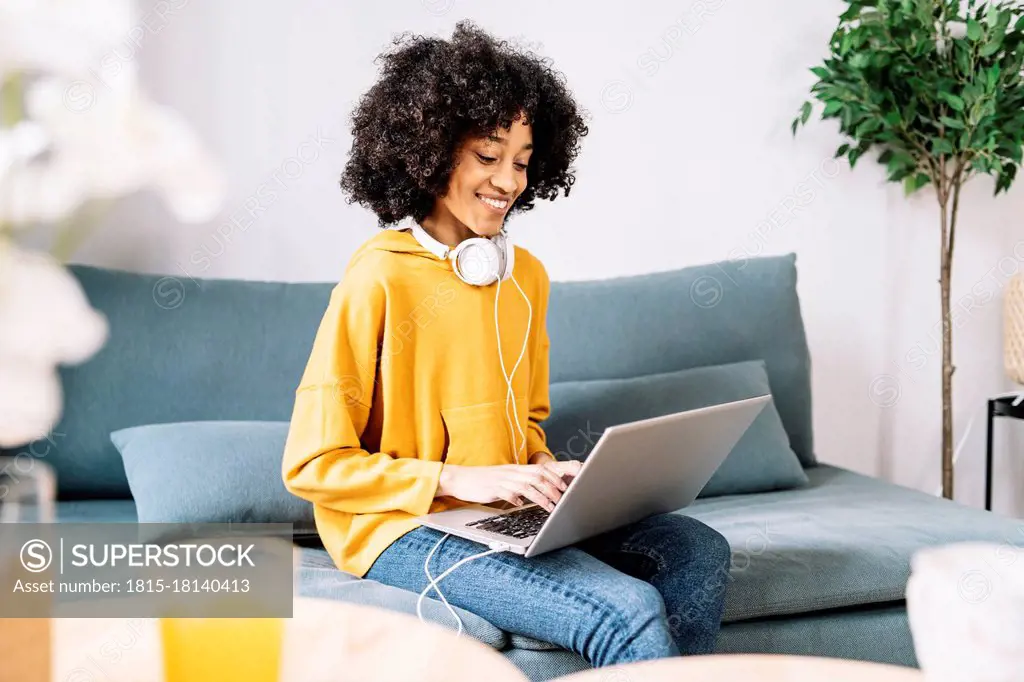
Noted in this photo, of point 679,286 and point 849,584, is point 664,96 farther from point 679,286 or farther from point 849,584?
point 849,584

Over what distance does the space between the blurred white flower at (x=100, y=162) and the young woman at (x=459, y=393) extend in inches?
35.7

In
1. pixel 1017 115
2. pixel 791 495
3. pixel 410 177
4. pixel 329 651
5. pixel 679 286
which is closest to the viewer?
pixel 329 651

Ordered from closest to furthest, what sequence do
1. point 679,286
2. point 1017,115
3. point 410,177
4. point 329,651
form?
point 329,651 < point 410,177 < point 679,286 < point 1017,115

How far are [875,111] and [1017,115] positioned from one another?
347 millimetres

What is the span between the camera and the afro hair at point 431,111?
1.53 m

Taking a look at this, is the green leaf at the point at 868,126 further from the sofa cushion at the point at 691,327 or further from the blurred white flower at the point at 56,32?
the blurred white flower at the point at 56,32

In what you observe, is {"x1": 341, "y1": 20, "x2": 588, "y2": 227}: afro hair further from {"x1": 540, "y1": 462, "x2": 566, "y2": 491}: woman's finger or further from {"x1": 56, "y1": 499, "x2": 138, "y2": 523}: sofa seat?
{"x1": 56, "y1": 499, "x2": 138, "y2": 523}: sofa seat

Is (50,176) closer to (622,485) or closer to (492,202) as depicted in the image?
(622,485)

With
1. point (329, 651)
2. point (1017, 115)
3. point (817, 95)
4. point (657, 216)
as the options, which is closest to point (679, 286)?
point (657, 216)

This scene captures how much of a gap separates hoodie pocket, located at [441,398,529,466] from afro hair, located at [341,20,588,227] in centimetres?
36

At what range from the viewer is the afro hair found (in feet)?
5.03

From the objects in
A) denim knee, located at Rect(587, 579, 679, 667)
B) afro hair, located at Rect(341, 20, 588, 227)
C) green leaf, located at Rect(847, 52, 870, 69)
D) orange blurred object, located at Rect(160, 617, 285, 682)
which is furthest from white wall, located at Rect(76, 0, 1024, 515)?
orange blurred object, located at Rect(160, 617, 285, 682)

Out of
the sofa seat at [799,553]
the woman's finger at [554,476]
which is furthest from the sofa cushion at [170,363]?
the woman's finger at [554,476]

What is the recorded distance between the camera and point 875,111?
98.9 inches
